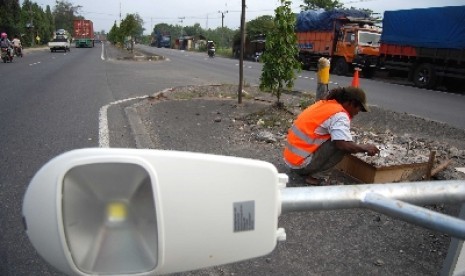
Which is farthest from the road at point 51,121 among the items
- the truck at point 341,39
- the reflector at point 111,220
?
the truck at point 341,39

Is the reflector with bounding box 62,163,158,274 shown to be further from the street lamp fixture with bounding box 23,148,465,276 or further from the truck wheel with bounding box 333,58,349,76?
the truck wheel with bounding box 333,58,349,76

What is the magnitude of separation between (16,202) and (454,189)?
3.60 meters

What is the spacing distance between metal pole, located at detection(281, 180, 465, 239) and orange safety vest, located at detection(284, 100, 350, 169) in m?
2.79

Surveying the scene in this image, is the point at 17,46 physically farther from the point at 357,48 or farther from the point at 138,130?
the point at 138,130

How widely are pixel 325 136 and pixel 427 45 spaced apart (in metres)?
15.0

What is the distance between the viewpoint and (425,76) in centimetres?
1691

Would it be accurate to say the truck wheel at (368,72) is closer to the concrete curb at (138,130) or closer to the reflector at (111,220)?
the concrete curb at (138,130)

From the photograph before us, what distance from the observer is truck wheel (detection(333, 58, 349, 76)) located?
22312mm

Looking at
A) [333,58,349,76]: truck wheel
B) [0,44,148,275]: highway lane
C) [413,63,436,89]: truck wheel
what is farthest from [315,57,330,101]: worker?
[333,58,349,76]: truck wheel

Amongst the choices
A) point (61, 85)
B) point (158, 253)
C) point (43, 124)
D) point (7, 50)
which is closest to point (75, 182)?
point (158, 253)

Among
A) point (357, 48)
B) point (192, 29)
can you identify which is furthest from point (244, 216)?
point (192, 29)

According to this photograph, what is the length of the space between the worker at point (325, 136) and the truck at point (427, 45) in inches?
544

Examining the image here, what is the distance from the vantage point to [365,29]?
22156mm

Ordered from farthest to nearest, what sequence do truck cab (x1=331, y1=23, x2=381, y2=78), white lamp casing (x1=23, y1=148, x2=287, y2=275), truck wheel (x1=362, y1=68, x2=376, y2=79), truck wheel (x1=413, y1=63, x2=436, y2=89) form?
1. truck wheel (x1=362, y1=68, x2=376, y2=79)
2. truck cab (x1=331, y1=23, x2=381, y2=78)
3. truck wheel (x1=413, y1=63, x2=436, y2=89)
4. white lamp casing (x1=23, y1=148, x2=287, y2=275)
